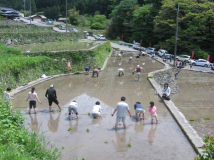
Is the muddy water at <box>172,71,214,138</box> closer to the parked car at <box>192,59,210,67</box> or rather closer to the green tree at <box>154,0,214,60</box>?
the parked car at <box>192,59,210,67</box>

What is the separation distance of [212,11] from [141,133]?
47.2 meters

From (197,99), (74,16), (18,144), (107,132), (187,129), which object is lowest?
(197,99)

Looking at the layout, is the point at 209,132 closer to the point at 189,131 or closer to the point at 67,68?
the point at 189,131

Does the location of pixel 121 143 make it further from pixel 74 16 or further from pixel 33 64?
pixel 74 16

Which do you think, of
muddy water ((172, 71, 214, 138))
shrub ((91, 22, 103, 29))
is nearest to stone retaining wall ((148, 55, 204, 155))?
muddy water ((172, 71, 214, 138))

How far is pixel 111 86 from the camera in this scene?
17.2 m

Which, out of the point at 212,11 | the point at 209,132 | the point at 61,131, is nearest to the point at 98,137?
the point at 61,131

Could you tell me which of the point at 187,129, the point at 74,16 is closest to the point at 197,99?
the point at 187,129

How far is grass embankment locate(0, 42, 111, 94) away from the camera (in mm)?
15469

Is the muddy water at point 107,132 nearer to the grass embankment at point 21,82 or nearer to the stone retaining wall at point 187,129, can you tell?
the stone retaining wall at point 187,129

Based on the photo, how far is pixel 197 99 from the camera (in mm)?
18219

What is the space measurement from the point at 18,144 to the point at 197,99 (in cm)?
1500

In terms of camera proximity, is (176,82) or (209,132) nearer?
(209,132)

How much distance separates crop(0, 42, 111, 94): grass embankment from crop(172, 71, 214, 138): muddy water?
9527 millimetres
